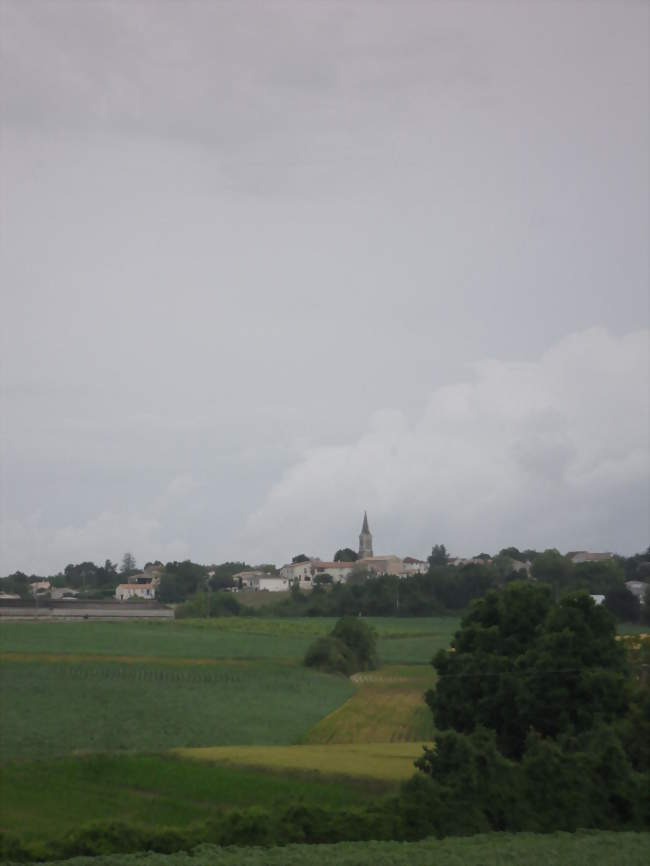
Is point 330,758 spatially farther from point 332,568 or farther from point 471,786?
point 332,568

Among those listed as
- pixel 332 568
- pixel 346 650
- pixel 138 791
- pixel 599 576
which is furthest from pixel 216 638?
pixel 332 568

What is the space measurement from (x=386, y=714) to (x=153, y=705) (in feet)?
26.8

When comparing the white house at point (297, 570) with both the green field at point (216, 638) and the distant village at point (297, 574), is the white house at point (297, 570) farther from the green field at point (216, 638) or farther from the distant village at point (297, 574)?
the green field at point (216, 638)

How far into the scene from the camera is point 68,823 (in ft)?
76.1

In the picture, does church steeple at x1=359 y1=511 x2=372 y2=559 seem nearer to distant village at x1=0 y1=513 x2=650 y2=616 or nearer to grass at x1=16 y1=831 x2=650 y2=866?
distant village at x1=0 y1=513 x2=650 y2=616

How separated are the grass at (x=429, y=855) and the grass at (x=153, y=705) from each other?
13.0m

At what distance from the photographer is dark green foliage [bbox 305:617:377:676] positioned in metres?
46.5

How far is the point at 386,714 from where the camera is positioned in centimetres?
3650

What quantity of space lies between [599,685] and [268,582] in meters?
60.6

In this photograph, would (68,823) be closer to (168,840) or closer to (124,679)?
(168,840)

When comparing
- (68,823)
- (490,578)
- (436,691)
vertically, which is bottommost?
(68,823)

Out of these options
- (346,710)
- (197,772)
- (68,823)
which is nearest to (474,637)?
(346,710)

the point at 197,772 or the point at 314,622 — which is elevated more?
the point at 314,622

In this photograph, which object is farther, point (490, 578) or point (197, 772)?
point (490, 578)
